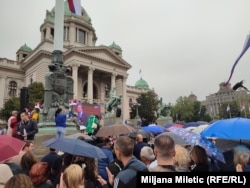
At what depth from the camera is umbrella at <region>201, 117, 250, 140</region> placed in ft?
15.0

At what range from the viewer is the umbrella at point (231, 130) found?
457cm

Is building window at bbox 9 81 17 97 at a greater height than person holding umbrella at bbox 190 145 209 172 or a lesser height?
greater

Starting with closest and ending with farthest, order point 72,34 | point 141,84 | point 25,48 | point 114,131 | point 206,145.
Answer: point 206,145
point 114,131
point 72,34
point 25,48
point 141,84

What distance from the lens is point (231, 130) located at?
4676 millimetres

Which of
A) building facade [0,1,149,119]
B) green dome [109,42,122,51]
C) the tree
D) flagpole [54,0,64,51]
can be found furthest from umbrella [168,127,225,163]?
green dome [109,42,122,51]

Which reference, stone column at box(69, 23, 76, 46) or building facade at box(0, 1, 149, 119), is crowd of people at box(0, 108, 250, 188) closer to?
building facade at box(0, 1, 149, 119)

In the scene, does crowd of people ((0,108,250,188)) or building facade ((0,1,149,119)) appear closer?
crowd of people ((0,108,250,188))

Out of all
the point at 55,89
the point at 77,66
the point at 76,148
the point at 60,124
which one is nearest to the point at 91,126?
the point at 55,89

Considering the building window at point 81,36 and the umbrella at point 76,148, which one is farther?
the building window at point 81,36

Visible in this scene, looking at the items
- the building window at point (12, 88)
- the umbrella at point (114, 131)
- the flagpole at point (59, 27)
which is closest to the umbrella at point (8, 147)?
the umbrella at point (114, 131)

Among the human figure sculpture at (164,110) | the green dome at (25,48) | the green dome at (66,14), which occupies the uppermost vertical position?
the green dome at (66,14)

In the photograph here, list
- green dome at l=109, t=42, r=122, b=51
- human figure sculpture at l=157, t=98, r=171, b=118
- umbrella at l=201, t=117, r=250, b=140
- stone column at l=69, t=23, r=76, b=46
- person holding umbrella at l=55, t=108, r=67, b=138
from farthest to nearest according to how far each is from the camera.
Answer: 1. green dome at l=109, t=42, r=122, b=51
2. stone column at l=69, t=23, r=76, b=46
3. human figure sculpture at l=157, t=98, r=171, b=118
4. person holding umbrella at l=55, t=108, r=67, b=138
5. umbrella at l=201, t=117, r=250, b=140

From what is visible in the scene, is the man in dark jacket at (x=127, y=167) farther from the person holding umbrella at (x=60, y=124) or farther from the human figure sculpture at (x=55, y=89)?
the human figure sculpture at (x=55, y=89)

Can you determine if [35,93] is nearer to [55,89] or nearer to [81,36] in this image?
[81,36]
